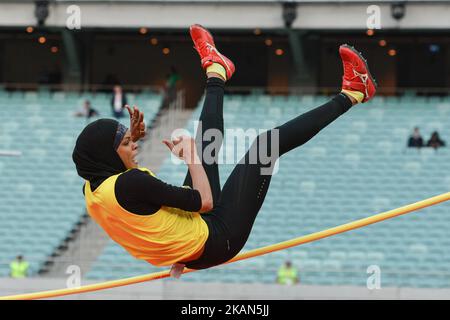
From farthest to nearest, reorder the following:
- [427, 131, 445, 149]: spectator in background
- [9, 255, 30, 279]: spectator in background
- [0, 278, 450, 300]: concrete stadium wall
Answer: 1. [427, 131, 445, 149]: spectator in background
2. [9, 255, 30, 279]: spectator in background
3. [0, 278, 450, 300]: concrete stadium wall

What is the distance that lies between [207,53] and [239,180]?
0.84 meters

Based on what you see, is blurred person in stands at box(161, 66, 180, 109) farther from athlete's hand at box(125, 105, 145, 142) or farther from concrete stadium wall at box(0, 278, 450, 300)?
athlete's hand at box(125, 105, 145, 142)

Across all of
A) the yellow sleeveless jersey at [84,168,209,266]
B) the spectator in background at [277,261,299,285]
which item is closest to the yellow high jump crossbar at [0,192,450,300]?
the yellow sleeveless jersey at [84,168,209,266]

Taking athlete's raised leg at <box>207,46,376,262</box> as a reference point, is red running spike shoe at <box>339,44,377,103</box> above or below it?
above

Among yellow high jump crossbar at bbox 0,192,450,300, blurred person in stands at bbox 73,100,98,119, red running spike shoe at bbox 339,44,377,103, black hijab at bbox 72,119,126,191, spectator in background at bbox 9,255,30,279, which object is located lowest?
spectator in background at bbox 9,255,30,279

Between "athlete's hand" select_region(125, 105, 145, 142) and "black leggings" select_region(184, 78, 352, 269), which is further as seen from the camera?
"black leggings" select_region(184, 78, 352, 269)

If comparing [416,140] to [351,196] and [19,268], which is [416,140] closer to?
[351,196]

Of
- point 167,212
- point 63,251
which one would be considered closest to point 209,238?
point 167,212

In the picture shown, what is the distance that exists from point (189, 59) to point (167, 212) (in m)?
17.0

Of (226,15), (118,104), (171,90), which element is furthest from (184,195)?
(171,90)

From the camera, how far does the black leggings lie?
6411mm

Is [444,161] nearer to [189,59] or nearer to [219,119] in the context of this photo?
[189,59]

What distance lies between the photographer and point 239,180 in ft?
21.5
